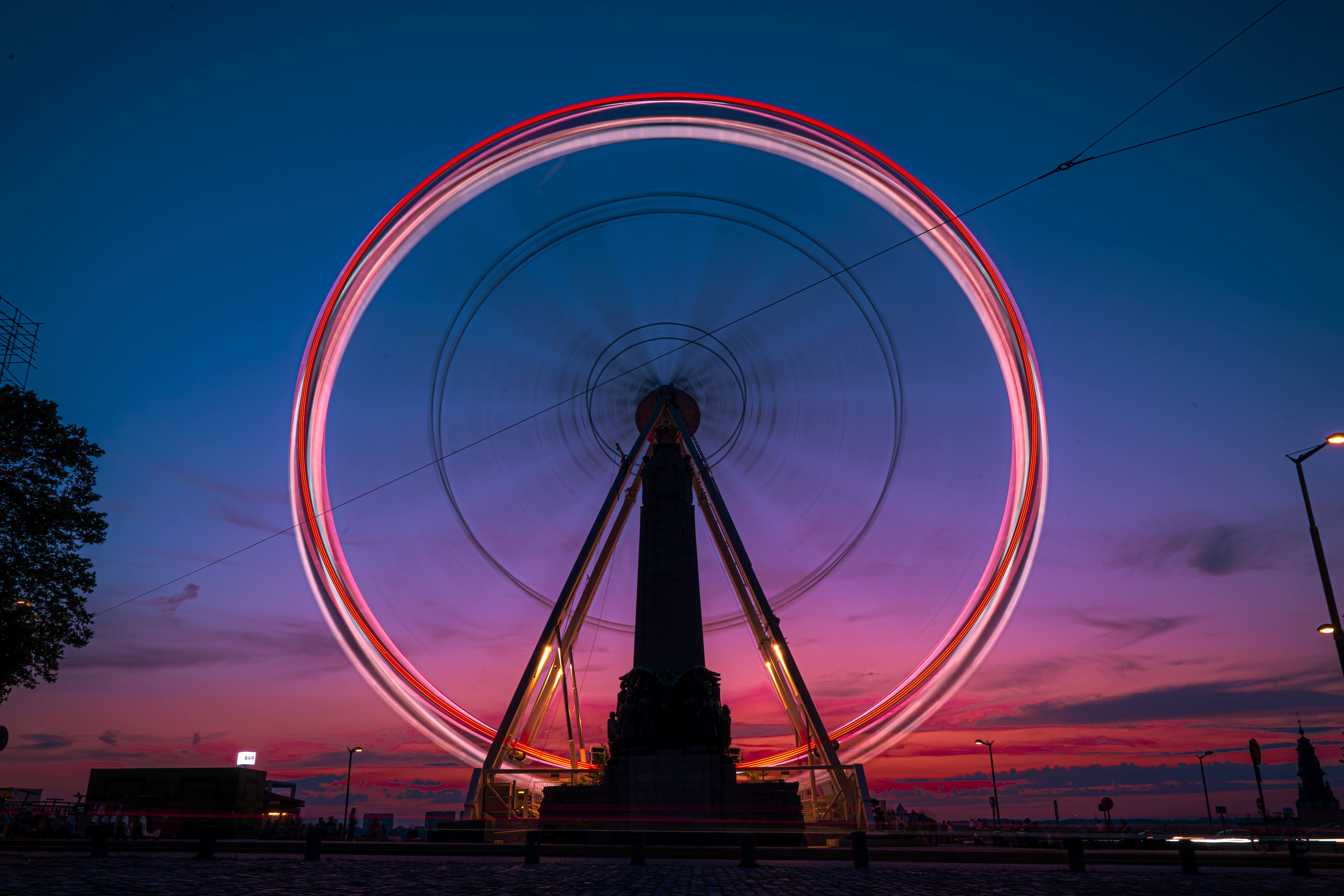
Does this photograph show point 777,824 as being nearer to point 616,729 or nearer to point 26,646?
point 616,729

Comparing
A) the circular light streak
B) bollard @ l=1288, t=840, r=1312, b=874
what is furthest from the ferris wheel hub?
bollard @ l=1288, t=840, r=1312, b=874

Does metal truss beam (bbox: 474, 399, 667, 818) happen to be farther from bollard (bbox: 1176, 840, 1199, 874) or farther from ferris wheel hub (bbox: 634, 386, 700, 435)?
bollard (bbox: 1176, 840, 1199, 874)

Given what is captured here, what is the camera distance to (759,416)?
85.5ft

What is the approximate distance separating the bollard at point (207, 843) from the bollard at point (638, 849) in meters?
6.98

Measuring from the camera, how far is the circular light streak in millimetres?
21312

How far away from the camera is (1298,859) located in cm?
1241

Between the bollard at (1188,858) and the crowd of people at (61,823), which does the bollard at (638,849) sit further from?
the crowd of people at (61,823)

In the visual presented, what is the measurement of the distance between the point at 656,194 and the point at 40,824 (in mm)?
22729

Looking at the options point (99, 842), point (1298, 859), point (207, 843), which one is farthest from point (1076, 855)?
point (99, 842)

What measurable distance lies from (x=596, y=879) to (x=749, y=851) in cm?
336

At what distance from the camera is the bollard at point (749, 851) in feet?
43.1

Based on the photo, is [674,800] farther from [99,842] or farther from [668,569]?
[99,842]

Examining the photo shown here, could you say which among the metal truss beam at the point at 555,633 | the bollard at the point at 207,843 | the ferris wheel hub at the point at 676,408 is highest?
the ferris wheel hub at the point at 676,408

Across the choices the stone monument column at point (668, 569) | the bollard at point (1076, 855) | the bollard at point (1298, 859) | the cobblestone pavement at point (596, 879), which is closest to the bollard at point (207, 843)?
the cobblestone pavement at point (596, 879)
